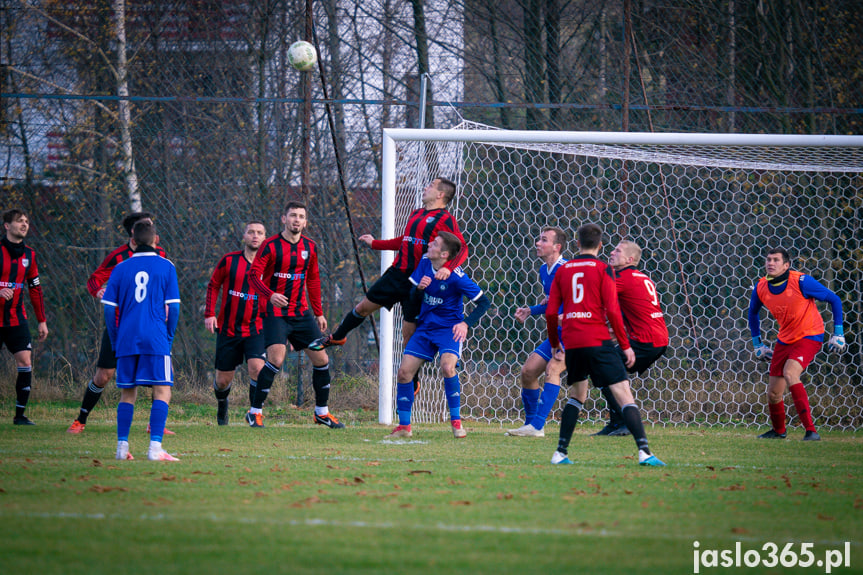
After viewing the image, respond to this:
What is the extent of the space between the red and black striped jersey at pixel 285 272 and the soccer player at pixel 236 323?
0.73 ft

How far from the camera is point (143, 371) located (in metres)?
5.94

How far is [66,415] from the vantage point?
9.68m

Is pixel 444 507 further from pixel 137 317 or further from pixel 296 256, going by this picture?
pixel 296 256

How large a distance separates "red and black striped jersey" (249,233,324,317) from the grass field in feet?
5.38

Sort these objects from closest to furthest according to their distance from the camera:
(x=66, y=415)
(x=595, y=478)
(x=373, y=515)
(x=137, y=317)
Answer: (x=373, y=515) < (x=595, y=478) < (x=137, y=317) < (x=66, y=415)

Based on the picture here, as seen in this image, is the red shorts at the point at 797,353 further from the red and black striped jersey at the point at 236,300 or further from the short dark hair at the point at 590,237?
the red and black striped jersey at the point at 236,300

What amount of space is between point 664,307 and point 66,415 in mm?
7137

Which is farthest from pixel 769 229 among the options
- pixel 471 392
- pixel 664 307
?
pixel 471 392

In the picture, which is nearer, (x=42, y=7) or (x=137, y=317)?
(x=137, y=317)

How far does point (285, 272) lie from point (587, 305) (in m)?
3.57

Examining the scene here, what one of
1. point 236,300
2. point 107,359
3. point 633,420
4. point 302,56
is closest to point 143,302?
point 107,359

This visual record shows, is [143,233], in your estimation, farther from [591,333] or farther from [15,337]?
[15,337]

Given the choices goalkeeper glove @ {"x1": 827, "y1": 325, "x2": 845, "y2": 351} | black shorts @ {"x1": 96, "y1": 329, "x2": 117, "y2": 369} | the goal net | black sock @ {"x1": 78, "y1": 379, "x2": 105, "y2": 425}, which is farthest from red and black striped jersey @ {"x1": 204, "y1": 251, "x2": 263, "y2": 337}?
goalkeeper glove @ {"x1": 827, "y1": 325, "x2": 845, "y2": 351}

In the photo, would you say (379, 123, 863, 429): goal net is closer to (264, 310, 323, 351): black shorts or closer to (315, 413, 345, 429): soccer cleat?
(315, 413, 345, 429): soccer cleat
